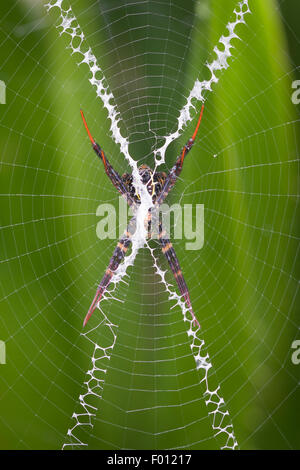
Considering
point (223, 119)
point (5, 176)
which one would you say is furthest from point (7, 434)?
point (223, 119)

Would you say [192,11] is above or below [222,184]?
above

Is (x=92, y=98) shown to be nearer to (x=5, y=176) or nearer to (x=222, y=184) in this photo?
(x=5, y=176)
